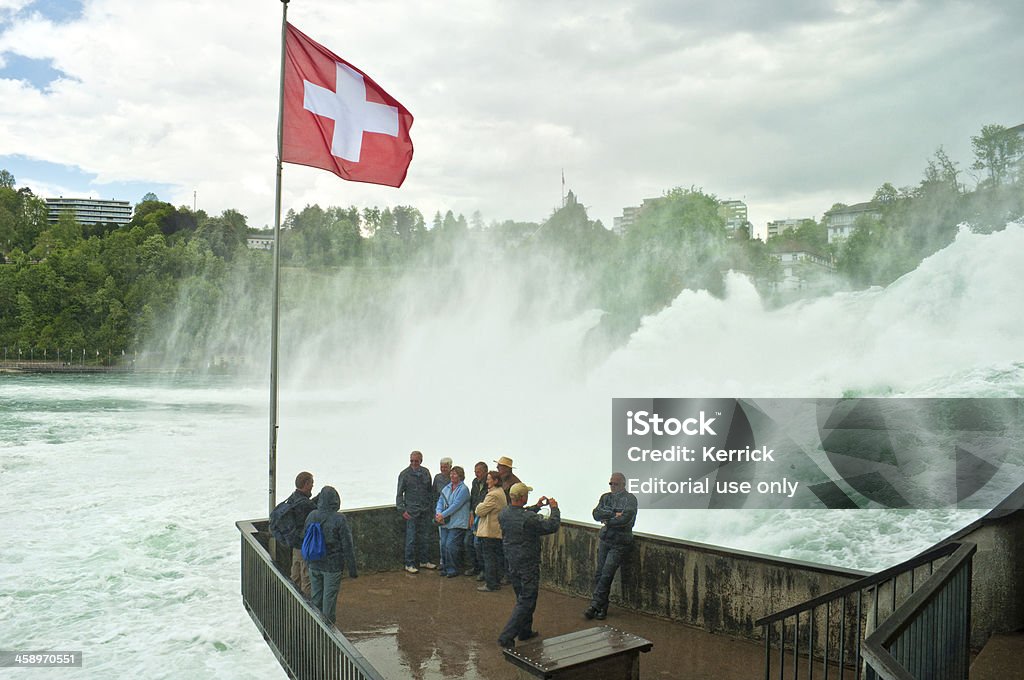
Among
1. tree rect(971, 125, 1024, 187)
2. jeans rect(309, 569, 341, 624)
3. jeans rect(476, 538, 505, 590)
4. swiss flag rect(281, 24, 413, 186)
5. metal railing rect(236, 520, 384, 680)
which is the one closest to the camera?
metal railing rect(236, 520, 384, 680)

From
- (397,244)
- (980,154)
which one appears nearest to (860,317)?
(980,154)

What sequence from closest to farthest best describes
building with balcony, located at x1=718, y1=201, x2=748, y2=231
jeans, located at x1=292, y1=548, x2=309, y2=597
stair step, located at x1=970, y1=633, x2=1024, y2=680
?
stair step, located at x1=970, y1=633, x2=1024, y2=680, jeans, located at x1=292, y1=548, x2=309, y2=597, building with balcony, located at x1=718, y1=201, x2=748, y2=231

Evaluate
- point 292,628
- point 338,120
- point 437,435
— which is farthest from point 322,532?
point 437,435

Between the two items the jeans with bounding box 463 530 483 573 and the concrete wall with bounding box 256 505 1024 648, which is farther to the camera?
the jeans with bounding box 463 530 483 573

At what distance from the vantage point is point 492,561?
30.0 feet

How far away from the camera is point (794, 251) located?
5003 centimetres

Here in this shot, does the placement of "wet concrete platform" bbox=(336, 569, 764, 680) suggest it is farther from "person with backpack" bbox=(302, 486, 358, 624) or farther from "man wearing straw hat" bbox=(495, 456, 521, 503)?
"man wearing straw hat" bbox=(495, 456, 521, 503)

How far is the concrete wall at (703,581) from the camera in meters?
7.01

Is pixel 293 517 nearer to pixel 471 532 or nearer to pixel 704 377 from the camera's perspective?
pixel 471 532

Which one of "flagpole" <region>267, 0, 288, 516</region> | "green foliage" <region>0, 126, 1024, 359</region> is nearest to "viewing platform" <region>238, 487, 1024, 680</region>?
"flagpole" <region>267, 0, 288, 516</region>

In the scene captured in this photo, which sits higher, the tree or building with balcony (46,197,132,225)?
building with balcony (46,197,132,225)

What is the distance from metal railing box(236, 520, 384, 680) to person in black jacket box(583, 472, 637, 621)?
271 centimetres

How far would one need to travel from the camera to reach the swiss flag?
10742mm

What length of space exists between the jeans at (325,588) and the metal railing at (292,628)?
389 millimetres
